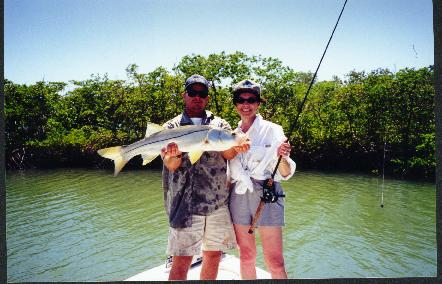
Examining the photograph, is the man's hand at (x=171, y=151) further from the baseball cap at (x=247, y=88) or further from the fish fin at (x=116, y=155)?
the baseball cap at (x=247, y=88)

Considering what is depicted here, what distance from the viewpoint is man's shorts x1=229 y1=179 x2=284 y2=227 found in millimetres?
2639

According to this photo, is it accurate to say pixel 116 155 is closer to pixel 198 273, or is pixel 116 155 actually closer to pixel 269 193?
pixel 269 193

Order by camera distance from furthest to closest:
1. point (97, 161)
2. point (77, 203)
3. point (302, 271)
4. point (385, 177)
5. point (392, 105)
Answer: point (97, 161) → point (392, 105) → point (385, 177) → point (77, 203) → point (302, 271)

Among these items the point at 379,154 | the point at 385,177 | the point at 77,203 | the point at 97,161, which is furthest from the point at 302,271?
the point at 97,161

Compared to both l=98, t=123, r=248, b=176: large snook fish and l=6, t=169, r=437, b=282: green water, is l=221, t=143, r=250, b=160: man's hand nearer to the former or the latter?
l=98, t=123, r=248, b=176: large snook fish

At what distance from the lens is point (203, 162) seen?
2709mm

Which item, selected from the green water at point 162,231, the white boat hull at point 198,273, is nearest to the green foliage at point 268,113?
the green water at point 162,231

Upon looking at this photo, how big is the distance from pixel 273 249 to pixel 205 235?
54 cm

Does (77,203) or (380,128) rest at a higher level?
(380,128)

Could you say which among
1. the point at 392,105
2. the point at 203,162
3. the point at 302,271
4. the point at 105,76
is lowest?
the point at 302,271

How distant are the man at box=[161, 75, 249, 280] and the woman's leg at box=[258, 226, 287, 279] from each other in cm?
25

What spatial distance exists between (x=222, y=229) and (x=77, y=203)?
9865 mm

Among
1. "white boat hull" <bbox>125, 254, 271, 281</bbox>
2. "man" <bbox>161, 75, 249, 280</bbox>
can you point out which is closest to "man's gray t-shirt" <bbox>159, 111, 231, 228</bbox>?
"man" <bbox>161, 75, 249, 280</bbox>

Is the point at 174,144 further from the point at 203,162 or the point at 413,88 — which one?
the point at 413,88
